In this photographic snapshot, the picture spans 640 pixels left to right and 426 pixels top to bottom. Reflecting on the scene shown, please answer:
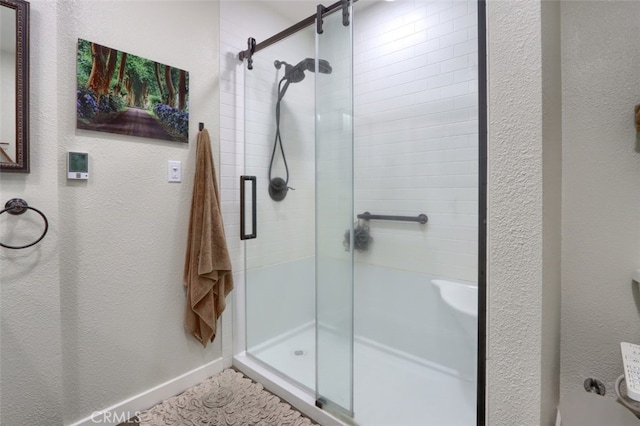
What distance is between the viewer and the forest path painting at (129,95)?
1368mm

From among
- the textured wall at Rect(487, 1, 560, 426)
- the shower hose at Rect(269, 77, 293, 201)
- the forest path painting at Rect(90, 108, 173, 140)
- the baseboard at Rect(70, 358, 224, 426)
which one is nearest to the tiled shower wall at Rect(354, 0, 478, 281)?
the shower hose at Rect(269, 77, 293, 201)

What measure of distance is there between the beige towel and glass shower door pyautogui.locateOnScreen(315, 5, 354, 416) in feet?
1.98

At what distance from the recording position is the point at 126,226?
151 centimetres

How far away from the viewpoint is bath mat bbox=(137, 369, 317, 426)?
1.47m

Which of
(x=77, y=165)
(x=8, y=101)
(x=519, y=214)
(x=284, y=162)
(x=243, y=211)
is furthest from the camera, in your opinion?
(x=284, y=162)

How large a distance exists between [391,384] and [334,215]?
109 centimetres

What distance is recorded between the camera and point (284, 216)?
228cm

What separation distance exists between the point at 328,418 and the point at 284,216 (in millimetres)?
1314

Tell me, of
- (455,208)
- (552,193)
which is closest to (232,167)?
Result: (455,208)

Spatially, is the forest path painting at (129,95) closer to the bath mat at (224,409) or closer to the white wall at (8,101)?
the white wall at (8,101)

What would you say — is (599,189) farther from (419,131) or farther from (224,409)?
(224,409)

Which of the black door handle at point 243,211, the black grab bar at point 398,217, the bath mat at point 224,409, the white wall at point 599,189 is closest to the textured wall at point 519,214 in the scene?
the white wall at point 599,189

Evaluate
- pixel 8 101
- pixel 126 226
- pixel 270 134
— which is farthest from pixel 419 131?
pixel 8 101

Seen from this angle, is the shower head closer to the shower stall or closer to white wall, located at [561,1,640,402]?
the shower stall
